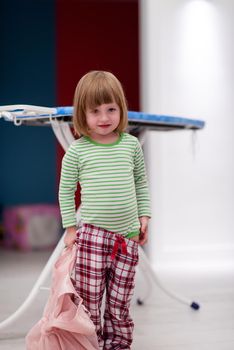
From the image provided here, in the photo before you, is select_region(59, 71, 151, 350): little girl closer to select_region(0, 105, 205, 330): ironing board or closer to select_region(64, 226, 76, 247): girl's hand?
select_region(64, 226, 76, 247): girl's hand

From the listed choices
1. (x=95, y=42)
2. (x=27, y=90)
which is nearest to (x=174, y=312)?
(x=27, y=90)

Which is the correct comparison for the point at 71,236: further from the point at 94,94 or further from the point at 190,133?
the point at 190,133

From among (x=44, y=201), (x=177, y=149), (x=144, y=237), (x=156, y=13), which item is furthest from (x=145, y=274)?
(x=44, y=201)

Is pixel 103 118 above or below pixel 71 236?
above

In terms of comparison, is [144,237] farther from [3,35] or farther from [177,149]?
[3,35]

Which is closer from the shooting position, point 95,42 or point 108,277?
point 108,277

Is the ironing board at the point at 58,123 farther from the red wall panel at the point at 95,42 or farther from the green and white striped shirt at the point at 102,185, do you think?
the red wall panel at the point at 95,42

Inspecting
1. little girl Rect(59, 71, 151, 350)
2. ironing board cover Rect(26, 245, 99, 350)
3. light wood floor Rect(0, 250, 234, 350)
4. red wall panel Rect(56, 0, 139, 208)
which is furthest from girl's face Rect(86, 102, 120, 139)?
red wall panel Rect(56, 0, 139, 208)

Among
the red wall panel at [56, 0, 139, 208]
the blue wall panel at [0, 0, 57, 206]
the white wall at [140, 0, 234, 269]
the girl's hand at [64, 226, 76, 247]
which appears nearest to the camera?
the girl's hand at [64, 226, 76, 247]

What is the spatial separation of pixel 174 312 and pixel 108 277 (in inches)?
29.1

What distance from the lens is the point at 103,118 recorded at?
1504 mm

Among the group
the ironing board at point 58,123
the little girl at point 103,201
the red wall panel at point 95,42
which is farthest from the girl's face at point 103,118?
the red wall panel at point 95,42

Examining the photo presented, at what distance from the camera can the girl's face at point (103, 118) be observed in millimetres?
1513

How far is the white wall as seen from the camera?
3441mm
